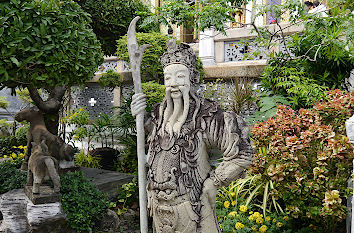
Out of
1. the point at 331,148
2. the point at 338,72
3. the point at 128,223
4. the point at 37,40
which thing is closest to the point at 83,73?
the point at 37,40

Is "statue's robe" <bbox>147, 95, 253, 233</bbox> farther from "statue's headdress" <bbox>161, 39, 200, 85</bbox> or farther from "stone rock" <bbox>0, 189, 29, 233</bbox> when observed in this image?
"stone rock" <bbox>0, 189, 29, 233</bbox>

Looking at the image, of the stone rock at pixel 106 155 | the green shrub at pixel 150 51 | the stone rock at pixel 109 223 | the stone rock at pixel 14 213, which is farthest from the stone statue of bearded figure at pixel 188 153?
the stone rock at pixel 106 155

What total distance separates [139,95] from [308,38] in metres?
3.58

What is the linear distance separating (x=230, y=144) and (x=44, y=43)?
235 cm

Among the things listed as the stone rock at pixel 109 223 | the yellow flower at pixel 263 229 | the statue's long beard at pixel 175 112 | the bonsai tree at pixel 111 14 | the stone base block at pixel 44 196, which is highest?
the bonsai tree at pixel 111 14

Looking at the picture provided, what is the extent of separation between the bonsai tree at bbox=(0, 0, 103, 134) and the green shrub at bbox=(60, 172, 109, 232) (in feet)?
4.60

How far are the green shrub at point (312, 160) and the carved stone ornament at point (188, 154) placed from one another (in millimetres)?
1329

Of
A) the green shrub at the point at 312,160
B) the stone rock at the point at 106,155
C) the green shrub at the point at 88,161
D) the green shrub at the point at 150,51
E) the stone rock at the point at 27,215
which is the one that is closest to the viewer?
the green shrub at the point at 312,160

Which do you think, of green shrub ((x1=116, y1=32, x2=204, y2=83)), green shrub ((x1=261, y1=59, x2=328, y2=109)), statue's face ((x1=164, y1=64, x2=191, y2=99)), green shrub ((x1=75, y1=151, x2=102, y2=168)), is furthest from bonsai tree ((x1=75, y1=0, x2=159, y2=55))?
statue's face ((x1=164, y1=64, x2=191, y2=99))

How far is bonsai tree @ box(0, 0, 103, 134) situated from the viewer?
3.03m

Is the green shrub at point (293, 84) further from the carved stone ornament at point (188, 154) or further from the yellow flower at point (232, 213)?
the carved stone ornament at point (188, 154)

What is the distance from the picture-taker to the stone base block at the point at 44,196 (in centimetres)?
A: 351

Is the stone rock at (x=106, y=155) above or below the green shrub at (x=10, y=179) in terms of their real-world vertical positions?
below

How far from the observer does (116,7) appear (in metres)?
5.38
